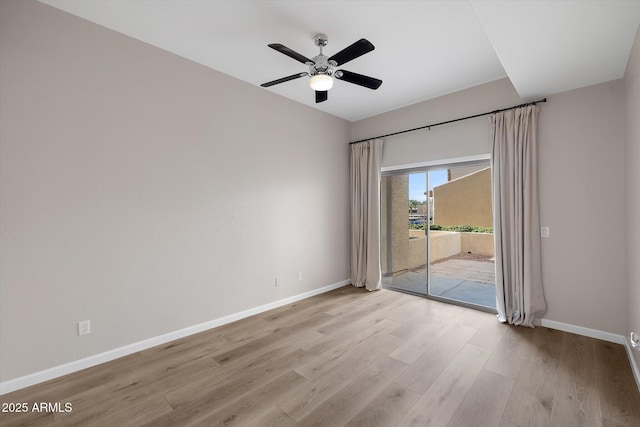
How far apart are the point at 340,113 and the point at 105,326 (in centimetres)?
429

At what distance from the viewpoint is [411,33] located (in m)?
2.61

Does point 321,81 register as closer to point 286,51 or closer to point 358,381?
point 286,51

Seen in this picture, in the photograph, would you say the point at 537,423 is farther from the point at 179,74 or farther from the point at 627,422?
the point at 179,74

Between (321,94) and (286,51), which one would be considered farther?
(321,94)

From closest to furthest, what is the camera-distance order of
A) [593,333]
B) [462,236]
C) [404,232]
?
[593,333], [462,236], [404,232]

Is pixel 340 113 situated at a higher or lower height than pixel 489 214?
higher

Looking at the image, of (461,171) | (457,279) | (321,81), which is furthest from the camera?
(457,279)

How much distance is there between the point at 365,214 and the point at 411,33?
282 cm

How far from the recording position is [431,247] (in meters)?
4.37

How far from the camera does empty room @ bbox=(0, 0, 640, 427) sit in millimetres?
2070

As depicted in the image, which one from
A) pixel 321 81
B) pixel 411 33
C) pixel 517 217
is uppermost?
pixel 411 33

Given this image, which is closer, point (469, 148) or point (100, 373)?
point (100, 373)

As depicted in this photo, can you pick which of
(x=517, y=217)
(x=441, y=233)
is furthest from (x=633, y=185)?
(x=441, y=233)

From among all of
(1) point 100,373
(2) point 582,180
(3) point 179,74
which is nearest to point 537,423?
(2) point 582,180
